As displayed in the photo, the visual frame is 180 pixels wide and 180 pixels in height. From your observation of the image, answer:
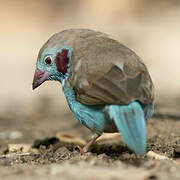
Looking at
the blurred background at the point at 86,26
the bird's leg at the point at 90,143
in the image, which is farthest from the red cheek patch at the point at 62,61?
the blurred background at the point at 86,26

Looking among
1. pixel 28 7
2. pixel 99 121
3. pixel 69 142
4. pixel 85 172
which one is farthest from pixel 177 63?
pixel 85 172

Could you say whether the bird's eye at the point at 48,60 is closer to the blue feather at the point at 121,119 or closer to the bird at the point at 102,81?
the bird at the point at 102,81

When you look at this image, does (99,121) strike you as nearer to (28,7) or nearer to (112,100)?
(112,100)

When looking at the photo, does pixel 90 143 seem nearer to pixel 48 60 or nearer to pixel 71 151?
pixel 71 151

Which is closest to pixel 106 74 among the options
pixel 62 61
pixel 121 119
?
pixel 121 119

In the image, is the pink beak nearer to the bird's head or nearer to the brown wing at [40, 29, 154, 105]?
the bird's head

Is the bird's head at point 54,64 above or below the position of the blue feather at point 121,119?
above

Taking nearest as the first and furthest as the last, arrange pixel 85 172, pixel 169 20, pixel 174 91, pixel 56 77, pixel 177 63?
pixel 85 172 < pixel 56 77 < pixel 174 91 < pixel 177 63 < pixel 169 20
